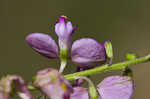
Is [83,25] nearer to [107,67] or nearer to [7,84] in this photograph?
[107,67]

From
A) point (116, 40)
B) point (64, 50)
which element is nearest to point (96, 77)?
point (116, 40)

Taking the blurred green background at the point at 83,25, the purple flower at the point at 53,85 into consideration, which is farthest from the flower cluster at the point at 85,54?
the blurred green background at the point at 83,25

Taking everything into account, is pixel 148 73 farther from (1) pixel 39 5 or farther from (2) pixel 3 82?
(2) pixel 3 82

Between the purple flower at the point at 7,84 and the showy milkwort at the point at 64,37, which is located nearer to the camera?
the purple flower at the point at 7,84

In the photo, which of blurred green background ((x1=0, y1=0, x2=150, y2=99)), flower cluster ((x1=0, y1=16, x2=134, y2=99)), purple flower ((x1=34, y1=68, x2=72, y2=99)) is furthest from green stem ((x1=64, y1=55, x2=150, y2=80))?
blurred green background ((x1=0, y1=0, x2=150, y2=99))

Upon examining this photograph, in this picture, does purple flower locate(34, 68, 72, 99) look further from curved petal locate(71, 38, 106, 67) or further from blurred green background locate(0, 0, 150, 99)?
blurred green background locate(0, 0, 150, 99)

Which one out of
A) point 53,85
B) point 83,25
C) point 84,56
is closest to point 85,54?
point 84,56

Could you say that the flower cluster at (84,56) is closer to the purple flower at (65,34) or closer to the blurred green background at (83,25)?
the purple flower at (65,34)
